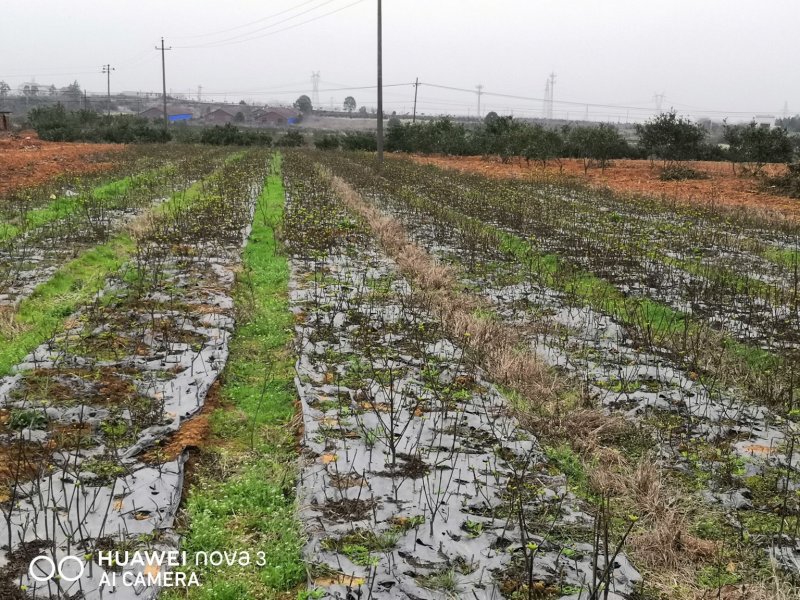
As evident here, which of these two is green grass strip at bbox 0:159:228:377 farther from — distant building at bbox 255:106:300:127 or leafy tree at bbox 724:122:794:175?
distant building at bbox 255:106:300:127

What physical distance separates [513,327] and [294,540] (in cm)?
412

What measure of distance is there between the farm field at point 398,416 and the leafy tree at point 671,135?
67.4 ft

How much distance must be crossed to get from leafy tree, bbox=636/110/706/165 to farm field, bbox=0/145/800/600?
67.4 ft

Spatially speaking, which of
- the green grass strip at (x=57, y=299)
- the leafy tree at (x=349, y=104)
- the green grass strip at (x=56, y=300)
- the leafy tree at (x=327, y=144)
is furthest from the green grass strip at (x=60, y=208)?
the leafy tree at (x=349, y=104)

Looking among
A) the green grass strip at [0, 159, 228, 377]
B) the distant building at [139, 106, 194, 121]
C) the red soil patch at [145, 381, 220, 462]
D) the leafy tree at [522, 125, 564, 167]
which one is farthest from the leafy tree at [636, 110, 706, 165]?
the distant building at [139, 106, 194, 121]

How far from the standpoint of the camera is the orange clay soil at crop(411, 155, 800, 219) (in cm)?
1842

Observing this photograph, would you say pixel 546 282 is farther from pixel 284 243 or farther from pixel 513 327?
pixel 284 243

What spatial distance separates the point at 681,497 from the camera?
3.97 meters

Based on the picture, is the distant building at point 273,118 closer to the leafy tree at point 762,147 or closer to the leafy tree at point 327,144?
the leafy tree at point 327,144

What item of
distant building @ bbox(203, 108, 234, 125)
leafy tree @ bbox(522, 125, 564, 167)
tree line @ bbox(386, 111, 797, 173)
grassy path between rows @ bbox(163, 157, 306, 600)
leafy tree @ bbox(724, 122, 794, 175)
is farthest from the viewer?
distant building @ bbox(203, 108, 234, 125)

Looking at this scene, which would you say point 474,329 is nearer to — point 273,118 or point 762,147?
point 762,147

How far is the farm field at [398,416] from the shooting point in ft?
10.9

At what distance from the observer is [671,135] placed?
96.5 feet

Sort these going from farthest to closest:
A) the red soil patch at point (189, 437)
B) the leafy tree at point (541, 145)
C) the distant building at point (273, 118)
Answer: the distant building at point (273, 118) < the leafy tree at point (541, 145) < the red soil patch at point (189, 437)
